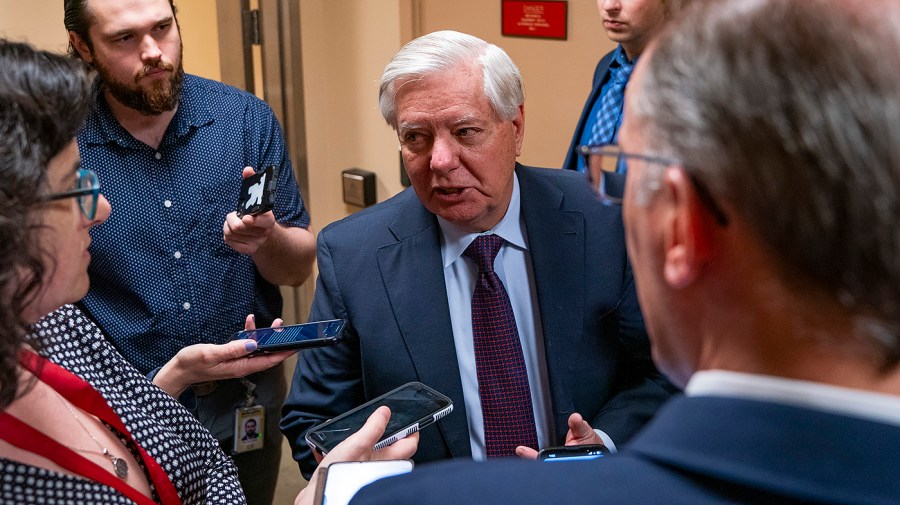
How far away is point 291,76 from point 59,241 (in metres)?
2.69

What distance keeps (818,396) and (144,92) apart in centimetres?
197

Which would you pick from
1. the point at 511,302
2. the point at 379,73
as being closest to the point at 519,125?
the point at 511,302

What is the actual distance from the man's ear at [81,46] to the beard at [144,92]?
0.05 meters

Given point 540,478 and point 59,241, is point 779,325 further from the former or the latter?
point 59,241

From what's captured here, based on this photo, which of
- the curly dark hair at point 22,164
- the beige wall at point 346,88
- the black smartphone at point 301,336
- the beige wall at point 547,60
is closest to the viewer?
the curly dark hair at point 22,164

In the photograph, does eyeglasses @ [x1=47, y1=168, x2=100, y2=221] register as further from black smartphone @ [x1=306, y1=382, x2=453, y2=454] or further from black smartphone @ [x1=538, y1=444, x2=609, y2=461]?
black smartphone @ [x1=538, y1=444, x2=609, y2=461]

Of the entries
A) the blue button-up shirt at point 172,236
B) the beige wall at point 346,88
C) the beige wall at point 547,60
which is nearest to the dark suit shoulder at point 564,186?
the blue button-up shirt at point 172,236

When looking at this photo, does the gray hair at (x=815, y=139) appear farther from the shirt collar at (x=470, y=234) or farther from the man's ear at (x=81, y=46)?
the man's ear at (x=81, y=46)

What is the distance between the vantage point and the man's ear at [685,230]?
0.73 meters

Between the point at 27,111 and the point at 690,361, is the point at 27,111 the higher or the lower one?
the higher one

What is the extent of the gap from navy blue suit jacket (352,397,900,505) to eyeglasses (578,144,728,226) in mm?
167

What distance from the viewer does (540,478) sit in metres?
0.75

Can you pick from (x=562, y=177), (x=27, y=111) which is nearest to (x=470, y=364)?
(x=562, y=177)

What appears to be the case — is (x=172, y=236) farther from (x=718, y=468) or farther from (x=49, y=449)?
(x=718, y=468)
